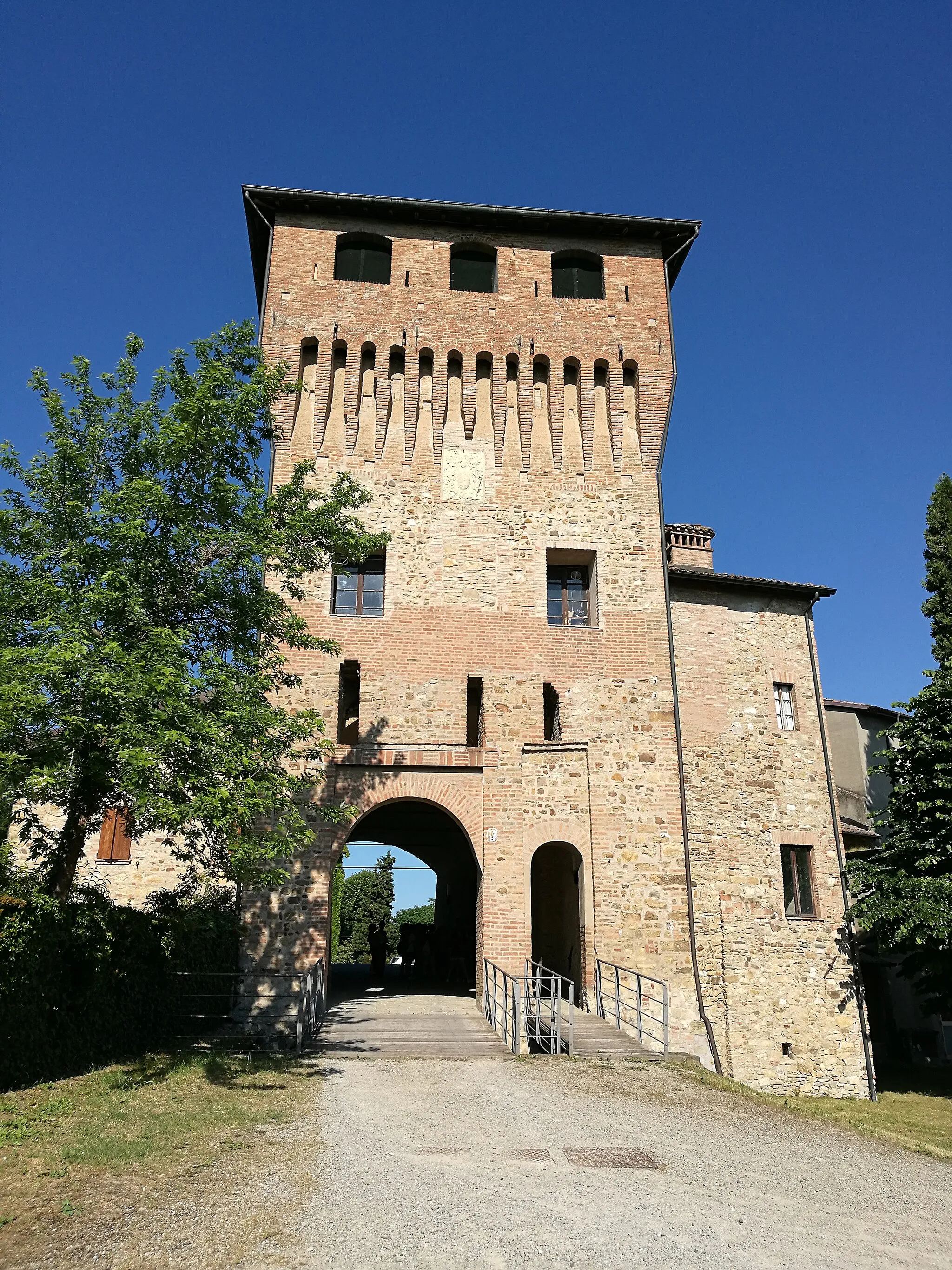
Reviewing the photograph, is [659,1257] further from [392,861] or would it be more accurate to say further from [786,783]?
[392,861]

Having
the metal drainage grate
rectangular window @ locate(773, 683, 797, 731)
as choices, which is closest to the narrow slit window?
rectangular window @ locate(773, 683, 797, 731)

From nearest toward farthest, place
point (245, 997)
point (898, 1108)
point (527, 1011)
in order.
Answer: point (527, 1011), point (245, 997), point (898, 1108)

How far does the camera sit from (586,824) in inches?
587

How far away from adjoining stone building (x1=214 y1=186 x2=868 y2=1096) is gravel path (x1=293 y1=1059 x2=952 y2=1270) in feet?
16.2

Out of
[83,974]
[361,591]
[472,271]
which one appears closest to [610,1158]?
[83,974]

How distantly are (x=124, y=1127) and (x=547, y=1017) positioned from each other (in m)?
6.94

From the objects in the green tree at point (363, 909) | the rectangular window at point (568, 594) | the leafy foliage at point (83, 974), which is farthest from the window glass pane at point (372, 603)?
the green tree at point (363, 909)

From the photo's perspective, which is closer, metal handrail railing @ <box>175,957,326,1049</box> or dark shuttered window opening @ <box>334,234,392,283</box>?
metal handrail railing @ <box>175,957,326,1049</box>

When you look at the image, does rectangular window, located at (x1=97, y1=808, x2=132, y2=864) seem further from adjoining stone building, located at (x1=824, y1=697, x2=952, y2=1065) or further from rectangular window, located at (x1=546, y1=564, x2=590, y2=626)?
adjoining stone building, located at (x1=824, y1=697, x2=952, y2=1065)

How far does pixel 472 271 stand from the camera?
18344mm

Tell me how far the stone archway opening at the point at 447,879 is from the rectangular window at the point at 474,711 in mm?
2232

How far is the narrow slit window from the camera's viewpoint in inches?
614

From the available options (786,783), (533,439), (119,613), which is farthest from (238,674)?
(786,783)

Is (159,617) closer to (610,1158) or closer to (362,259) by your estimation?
(610,1158)
